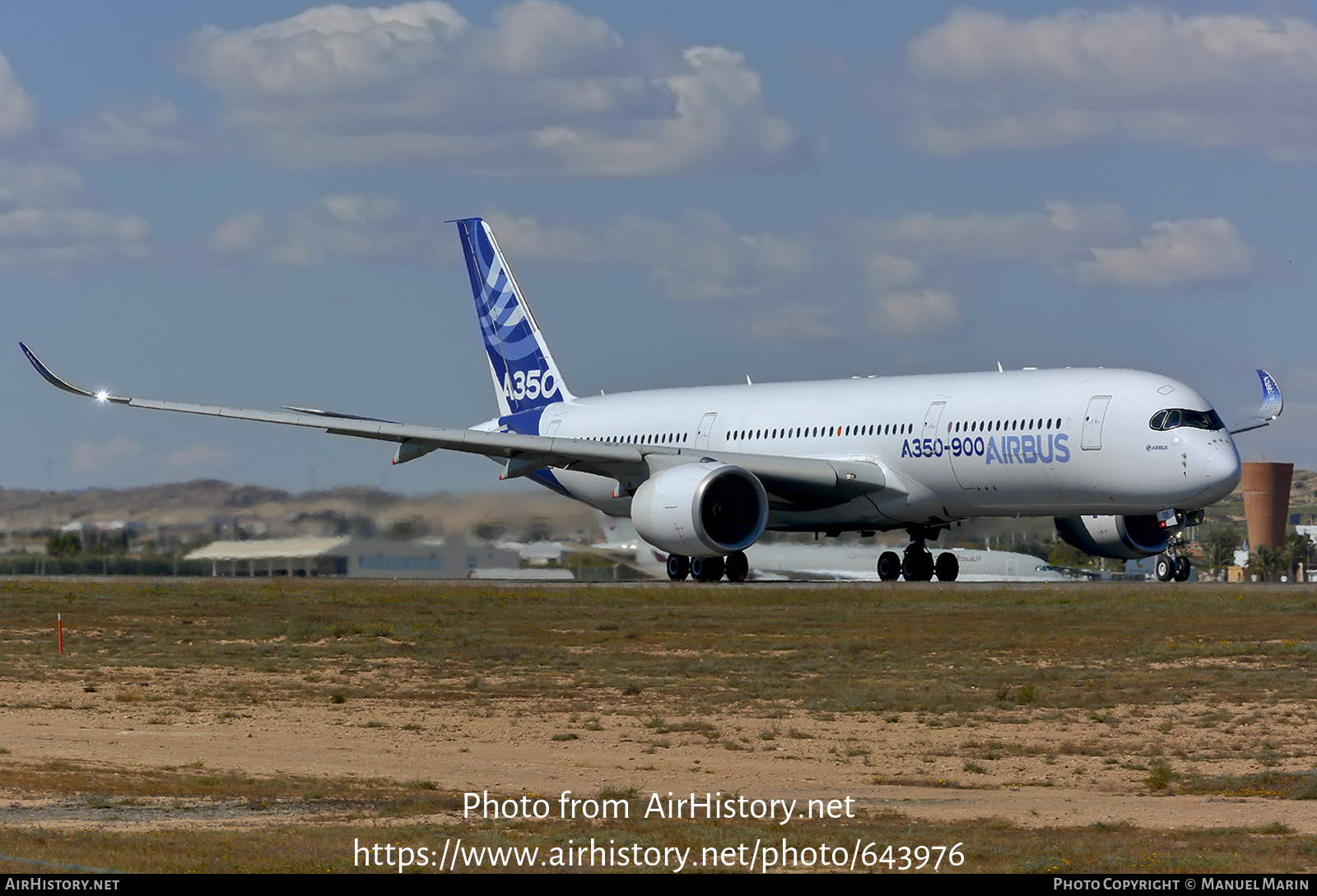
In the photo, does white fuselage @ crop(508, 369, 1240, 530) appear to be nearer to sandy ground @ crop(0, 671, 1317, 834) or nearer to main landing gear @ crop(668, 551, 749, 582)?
main landing gear @ crop(668, 551, 749, 582)

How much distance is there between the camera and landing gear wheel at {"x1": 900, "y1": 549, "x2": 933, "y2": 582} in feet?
131

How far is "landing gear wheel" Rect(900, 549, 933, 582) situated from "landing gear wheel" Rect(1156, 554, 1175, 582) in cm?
501

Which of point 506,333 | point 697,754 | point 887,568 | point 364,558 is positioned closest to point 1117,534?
point 887,568

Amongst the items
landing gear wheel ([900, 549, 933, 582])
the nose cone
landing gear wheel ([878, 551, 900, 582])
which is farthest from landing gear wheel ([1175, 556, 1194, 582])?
landing gear wheel ([878, 551, 900, 582])

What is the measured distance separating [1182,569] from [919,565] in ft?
19.0

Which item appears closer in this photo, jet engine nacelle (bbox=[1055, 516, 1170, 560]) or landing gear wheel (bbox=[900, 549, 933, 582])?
jet engine nacelle (bbox=[1055, 516, 1170, 560])

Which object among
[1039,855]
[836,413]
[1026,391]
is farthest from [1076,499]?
[1039,855]

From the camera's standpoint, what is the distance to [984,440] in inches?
1403

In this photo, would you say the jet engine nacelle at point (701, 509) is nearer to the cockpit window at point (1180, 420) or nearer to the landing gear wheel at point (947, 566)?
the landing gear wheel at point (947, 566)

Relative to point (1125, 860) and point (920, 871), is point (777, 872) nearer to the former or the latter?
point (920, 871)

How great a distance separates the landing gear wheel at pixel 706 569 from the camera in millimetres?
39375

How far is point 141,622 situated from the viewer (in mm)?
31156

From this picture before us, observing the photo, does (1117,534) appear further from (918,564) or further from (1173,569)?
(918,564)

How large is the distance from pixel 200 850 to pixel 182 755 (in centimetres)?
568
